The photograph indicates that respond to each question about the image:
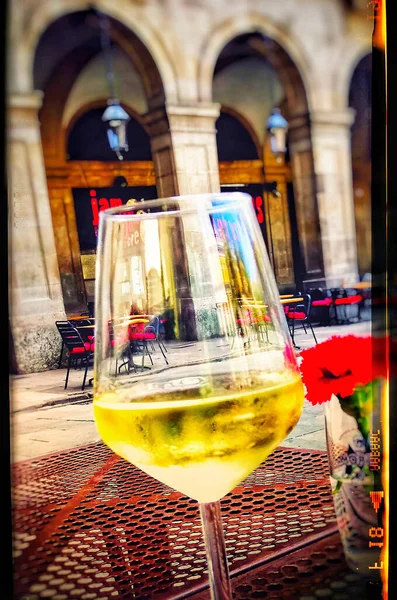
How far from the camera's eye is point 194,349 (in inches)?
6.8

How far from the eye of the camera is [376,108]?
250 mm

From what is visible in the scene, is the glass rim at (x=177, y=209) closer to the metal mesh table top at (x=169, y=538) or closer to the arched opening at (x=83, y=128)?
the metal mesh table top at (x=169, y=538)

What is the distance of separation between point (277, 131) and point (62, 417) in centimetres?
46

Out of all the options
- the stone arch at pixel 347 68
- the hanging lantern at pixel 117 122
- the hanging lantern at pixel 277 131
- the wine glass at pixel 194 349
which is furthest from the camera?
the hanging lantern at pixel 117 122

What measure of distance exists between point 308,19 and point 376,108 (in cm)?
38

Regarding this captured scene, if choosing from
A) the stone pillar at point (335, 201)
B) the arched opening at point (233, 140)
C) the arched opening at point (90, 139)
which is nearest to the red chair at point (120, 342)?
the stone pillar at point (335, 201)

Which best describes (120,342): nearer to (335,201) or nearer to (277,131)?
(335,201)

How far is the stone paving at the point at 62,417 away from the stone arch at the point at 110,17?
29cm

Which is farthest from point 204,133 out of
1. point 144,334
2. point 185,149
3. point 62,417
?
point 144,334

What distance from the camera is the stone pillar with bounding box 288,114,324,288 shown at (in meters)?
0.67

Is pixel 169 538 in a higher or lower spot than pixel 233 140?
lower

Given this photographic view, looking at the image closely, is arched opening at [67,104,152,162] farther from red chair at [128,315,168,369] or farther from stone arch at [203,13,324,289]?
red chair at [128,315,168,369]

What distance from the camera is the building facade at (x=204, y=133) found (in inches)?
22.6

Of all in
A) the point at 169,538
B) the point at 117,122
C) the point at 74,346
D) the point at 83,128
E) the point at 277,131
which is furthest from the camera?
the point at 83,128
